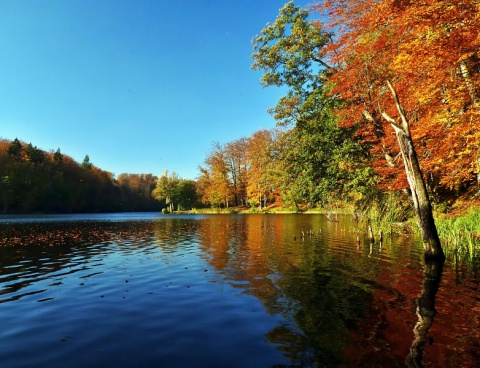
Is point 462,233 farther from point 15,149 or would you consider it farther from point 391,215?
point 15,149

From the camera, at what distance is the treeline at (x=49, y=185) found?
8306cm

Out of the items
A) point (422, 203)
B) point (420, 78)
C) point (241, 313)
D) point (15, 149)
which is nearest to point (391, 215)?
point (420, 78)

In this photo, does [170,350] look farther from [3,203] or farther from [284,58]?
[3,203]

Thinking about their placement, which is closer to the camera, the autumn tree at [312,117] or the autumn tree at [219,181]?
the autumn tree at [312,117]

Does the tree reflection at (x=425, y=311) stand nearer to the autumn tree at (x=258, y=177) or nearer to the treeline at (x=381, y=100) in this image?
the treeline at (x=381, y=100)

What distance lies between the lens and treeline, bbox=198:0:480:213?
487 inches

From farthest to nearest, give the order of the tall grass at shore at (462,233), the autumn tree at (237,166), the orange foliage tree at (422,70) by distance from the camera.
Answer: the autumn tree at (237,166) < the tall grass at shore at (462,233) < the orange foliage tree at (422,70)

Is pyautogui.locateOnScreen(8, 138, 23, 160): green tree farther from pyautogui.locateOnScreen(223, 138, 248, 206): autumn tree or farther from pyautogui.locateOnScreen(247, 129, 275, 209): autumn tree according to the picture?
pyautogui.locateOnScreen(247, 129, 275, 209): autumn tree

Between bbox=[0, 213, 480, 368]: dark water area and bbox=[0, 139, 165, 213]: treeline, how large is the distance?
85.1 m

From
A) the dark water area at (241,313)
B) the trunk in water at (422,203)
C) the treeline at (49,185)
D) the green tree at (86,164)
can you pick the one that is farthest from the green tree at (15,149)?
the trunk in water at (422,203)

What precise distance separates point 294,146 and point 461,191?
13.3 meters

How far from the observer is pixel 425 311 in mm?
6973

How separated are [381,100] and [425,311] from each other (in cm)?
1505

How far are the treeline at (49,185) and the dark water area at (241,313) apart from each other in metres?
85.1
